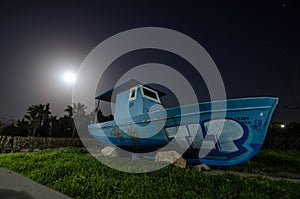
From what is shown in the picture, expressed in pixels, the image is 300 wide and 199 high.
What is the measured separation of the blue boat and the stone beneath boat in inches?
10.9

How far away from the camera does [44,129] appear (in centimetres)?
2970

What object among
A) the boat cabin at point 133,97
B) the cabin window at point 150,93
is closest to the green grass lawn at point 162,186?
the boat cabin at point 133,97

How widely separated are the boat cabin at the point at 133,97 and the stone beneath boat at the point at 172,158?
2170 millimetres

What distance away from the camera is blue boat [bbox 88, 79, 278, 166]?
469 centimetres

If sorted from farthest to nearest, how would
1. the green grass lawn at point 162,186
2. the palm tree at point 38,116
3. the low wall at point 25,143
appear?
the palm tree at point 38,116
the low wall at point 25,143
the green grass lawn at point 162,186

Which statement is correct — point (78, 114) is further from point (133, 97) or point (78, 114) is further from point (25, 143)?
point (133, 97)

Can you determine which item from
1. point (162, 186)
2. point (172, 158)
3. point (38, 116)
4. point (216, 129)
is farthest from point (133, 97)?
point (38, 116)

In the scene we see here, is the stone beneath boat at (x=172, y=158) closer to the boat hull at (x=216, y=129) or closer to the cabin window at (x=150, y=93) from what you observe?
the boat hull at (x=216, y=129)

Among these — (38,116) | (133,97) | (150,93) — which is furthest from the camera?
(38,116)

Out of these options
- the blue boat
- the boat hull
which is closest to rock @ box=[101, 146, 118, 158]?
the blue boat

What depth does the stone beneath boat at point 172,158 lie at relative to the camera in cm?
588

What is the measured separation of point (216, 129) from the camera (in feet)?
16.6

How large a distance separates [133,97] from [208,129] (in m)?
4.00

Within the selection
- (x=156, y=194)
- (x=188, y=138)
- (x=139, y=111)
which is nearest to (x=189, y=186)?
(x=156, y=194)
